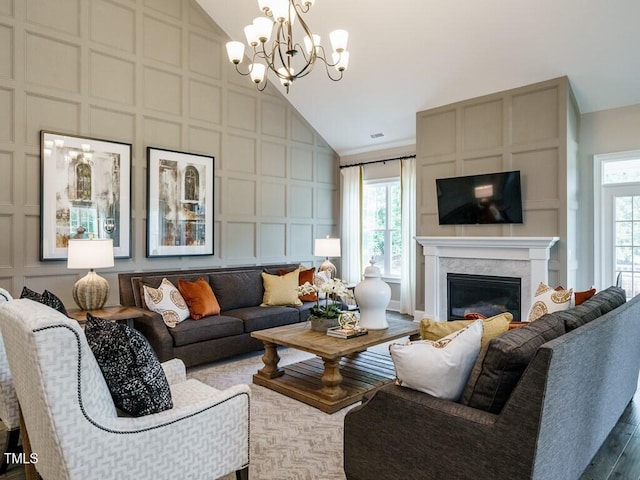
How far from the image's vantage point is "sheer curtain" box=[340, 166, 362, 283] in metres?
7.16

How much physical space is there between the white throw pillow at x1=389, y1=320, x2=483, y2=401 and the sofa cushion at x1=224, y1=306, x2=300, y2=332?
2.86 metres

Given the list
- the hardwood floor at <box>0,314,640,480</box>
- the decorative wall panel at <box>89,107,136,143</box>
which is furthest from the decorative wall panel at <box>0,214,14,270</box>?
the hardwood floor at <box>0,314,640,480</box>

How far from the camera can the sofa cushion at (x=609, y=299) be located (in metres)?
2.44

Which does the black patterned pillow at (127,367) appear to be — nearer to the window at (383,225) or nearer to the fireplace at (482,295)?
the fireplace at (482,295)

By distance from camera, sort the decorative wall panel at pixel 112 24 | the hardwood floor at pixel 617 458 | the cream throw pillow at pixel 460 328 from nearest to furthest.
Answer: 1. the cream throw pillow at pixel 460 328
2. the hardwood floor at pixel 617 458
3. the decorative wall panel at pixel 112 24

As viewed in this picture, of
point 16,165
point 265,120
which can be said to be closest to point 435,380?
point 16,165

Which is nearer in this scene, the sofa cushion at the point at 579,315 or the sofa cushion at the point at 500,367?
the sofa cushion at the point at 500,367

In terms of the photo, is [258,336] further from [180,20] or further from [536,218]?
[180,20]

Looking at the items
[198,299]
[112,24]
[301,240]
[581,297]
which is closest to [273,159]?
[301,240]

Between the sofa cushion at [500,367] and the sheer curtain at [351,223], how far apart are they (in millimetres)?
5439

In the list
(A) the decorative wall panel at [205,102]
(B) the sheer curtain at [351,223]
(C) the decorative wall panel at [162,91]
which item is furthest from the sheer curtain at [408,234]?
(C) the decorative wall panel at [162,91]

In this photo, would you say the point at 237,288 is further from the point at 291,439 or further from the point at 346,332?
the point at 291,439

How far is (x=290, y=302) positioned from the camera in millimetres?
5102

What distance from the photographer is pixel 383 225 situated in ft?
23.0
